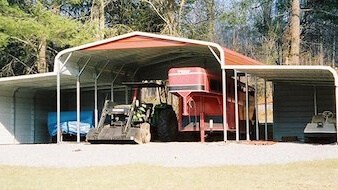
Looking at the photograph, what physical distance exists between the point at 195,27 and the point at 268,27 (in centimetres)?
578

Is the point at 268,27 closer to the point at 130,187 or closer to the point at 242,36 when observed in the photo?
the point at 242,36

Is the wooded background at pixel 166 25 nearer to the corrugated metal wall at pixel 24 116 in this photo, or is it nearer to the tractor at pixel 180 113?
the corrugated metal wall at pixel 24 116

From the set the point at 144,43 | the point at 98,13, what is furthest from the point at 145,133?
the point at 98,13

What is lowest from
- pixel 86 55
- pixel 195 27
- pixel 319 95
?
pixel 319 95

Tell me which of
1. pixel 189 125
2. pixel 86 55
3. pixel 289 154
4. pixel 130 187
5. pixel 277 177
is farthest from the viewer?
pixel 86 55

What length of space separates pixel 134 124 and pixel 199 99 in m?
2.06

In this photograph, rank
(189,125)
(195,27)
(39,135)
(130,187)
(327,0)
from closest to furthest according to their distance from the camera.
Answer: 1. (130,187)
2. (189,125)
3. (39,135)
4. (327,0)
5. (195,27)

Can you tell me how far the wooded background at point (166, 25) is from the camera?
20531 mm

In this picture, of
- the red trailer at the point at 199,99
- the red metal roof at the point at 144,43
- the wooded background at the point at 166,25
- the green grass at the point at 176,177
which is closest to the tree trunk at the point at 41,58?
the wooded background at the point at 166,25

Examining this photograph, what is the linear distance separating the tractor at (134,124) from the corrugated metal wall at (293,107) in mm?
3824

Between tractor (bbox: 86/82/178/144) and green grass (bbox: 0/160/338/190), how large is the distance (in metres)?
4.03

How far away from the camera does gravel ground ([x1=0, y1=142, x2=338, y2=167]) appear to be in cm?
1052

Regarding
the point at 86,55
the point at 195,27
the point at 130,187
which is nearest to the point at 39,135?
the point at 86,55

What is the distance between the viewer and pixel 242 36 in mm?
34719
